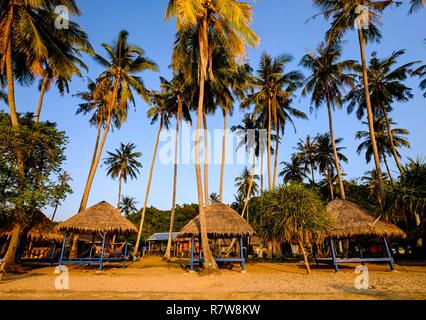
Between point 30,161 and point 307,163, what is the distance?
110ft

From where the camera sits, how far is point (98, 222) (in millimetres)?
15180

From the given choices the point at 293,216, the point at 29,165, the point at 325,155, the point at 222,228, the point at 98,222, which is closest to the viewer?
the point at 29,165

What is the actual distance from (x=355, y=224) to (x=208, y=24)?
13.2 meters

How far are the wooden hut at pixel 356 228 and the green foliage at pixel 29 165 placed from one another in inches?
525

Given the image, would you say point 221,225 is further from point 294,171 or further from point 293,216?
point 294,171

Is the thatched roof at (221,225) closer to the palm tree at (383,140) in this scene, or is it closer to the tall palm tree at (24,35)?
the tall palm tree at (24,35)

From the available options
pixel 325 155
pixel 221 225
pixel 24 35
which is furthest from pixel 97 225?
pixel 325 155

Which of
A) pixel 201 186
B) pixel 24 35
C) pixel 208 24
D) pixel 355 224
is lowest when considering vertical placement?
pixel 355 224

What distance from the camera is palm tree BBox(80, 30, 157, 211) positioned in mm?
18578

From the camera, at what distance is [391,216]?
14.4 metres

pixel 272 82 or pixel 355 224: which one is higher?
pixel 272 82

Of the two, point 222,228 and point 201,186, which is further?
point 222,228

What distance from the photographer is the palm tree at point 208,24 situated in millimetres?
11727
